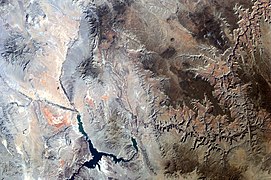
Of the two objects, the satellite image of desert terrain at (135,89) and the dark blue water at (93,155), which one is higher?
the satellite image of desert terrain at (135,89)

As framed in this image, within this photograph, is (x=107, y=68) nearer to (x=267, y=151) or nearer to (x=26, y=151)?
(x=26, y=151)

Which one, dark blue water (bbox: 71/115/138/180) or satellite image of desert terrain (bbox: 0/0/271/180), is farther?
dark blue water (bbox: 71/115/138/180)

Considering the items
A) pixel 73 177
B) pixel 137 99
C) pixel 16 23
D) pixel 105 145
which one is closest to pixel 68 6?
pixel 16 23

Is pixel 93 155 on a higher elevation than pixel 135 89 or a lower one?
lower

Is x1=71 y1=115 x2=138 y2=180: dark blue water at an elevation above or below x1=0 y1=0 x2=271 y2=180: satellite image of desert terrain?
below

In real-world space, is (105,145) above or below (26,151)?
above

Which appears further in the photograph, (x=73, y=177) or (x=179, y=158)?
(x=73, y=177)

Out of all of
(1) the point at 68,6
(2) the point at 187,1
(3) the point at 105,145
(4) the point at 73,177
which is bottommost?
(4) the point at 73,177

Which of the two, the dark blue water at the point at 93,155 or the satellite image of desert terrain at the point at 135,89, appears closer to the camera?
the satellite image of desert terrain at the point at 135,89
